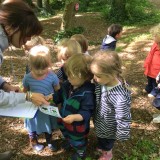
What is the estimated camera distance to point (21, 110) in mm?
2725

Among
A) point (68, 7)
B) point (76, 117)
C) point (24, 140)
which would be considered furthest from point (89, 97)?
point (68, 7)

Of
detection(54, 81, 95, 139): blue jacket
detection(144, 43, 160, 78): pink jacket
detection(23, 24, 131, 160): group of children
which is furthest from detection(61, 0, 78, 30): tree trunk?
detection(54, 81, 95, 139): blue jacket

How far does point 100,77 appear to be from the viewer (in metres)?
2.77

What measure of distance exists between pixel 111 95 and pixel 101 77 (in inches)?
9.4

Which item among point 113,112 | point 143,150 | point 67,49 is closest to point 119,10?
point 67,49

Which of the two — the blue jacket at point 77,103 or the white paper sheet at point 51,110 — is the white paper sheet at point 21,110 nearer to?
the white paper sheet at point 51,110

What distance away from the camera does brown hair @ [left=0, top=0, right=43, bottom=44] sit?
237 cm

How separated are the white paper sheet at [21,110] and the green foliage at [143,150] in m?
1.50

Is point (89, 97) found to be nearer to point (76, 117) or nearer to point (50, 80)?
point (76, 117)

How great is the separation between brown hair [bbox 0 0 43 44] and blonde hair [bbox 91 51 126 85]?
2.30 ft

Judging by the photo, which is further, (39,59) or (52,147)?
(52,147)

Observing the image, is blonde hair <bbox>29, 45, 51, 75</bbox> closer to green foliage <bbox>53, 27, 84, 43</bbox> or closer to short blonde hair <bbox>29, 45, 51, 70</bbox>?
short blonde hair <bbox>29, 45, 51, 70</bbox>

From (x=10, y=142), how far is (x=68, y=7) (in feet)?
24.9

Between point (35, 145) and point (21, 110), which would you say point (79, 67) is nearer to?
point (21, 110)
